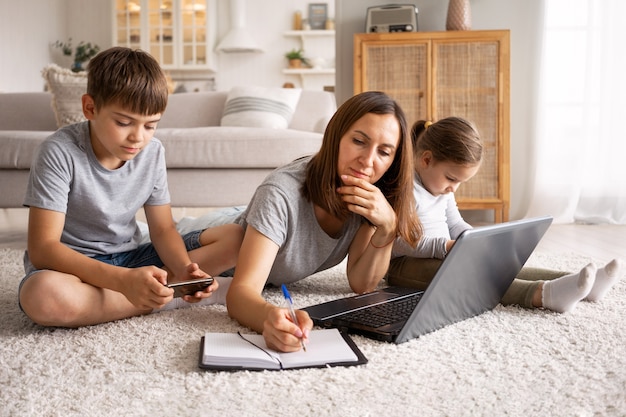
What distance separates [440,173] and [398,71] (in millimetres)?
2159

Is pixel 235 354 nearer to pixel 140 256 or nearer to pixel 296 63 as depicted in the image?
pixel 140 256

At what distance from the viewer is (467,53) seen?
372 centimetres

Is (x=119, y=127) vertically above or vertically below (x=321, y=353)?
above

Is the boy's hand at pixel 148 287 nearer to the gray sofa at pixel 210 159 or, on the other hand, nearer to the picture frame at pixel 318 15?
the gray sofa at pixel 210 159

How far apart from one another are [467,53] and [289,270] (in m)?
2.58

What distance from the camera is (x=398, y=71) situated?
3791 mm

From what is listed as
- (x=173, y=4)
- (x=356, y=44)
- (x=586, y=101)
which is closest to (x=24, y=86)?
(x=173, y=4)

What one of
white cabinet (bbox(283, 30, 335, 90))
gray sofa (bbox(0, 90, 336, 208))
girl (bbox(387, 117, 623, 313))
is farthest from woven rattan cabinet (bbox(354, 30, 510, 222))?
white cabinet (bbox(283, 30, 335, 90))

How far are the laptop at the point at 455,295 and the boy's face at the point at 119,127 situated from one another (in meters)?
0.52

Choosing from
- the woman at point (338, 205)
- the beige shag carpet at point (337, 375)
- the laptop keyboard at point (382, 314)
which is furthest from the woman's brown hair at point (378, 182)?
the beige shag carpet at point (337, 375)

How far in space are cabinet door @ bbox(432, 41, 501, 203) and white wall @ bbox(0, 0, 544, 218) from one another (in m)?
0.37

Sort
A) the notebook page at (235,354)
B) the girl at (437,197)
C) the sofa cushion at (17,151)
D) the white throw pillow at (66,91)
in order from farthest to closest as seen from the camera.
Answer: the white throw pillow at (66,91), the sofa cushion at (17,151), the girl at (437,197), the notebook page at (235,354)

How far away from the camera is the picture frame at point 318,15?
7590mm

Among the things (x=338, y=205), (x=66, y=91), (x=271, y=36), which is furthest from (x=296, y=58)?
(x=338, y=205)
